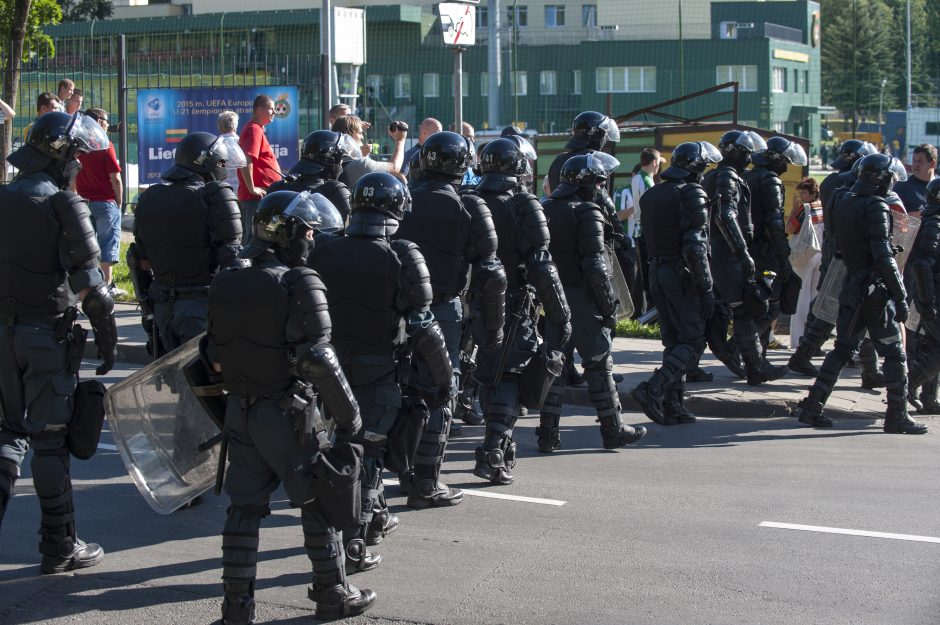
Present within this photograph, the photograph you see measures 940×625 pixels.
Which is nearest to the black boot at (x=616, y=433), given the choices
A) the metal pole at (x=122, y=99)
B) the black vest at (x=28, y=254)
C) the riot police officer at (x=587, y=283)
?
the riot police officer at (x=587, y=283)

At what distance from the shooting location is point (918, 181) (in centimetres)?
1079

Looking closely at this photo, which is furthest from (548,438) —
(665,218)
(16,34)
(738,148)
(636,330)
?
(16,34)

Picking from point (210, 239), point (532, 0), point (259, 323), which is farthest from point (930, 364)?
point (532, 0)

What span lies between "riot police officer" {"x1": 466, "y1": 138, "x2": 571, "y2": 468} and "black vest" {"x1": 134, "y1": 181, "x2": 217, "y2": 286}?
5.33 ft

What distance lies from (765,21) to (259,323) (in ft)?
194

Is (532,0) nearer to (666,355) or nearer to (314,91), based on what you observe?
(314,91)

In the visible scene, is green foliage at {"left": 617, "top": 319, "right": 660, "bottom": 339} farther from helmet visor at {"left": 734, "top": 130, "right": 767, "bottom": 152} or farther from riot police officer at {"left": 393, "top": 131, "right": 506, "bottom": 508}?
riot police officer at {"left": 393, "top": 131, "right": 506, "bottom": 508}

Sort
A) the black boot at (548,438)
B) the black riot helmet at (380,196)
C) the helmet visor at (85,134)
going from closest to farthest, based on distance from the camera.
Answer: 1. the black riot helmet at (380,196)
2. the helmet visor at (85,134)
3. the black boot at (548,438)

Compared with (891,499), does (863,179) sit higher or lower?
higher

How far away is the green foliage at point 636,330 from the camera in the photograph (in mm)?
12219

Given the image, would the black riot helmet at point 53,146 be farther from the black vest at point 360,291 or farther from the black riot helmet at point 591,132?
the black riot helmet at point 591,132

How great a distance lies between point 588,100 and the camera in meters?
51.4

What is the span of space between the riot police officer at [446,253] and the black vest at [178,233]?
1104 millimetres

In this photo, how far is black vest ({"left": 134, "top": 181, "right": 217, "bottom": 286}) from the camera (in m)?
6.79
